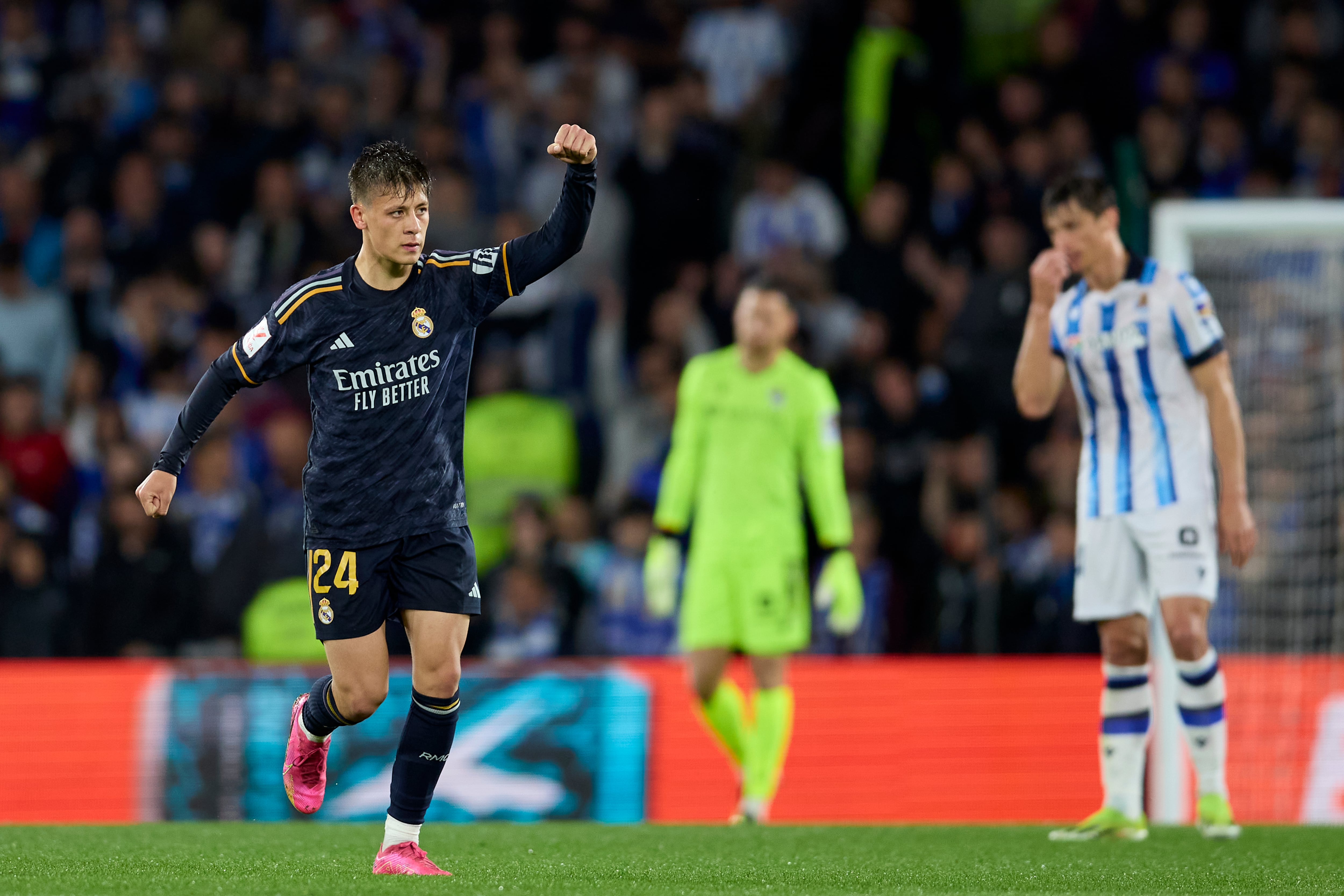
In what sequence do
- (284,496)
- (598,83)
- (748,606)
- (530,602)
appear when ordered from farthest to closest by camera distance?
(598,83) < (284,496) < (530,602) < (748,606)

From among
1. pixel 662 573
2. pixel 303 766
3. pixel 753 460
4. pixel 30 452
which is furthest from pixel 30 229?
pixel 303 766

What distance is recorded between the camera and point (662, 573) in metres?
8.21

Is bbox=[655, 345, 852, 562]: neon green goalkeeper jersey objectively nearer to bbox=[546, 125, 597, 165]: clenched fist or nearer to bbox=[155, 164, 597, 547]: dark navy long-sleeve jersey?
bbox=[155, 164, 597, 547]: dark navy long-sleeve jersey

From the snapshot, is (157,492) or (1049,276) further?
(1049,276)

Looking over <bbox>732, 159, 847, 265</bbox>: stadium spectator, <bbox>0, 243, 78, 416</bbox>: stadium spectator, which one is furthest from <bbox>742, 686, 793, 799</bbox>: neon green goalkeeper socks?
<bbox>0, 243, 78, 416</bbox>: stadium spectator

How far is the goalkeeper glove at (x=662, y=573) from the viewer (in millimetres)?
8211

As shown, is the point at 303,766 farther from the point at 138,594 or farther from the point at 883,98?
the point at 883,98

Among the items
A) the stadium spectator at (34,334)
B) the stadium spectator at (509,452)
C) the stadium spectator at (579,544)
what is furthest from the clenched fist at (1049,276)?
the stadium spectator at (34,334)

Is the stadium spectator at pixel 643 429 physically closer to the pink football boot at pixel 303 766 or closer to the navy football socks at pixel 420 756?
the pink football boot at pixel 303 766

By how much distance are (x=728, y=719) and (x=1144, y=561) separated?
2212 millimetres

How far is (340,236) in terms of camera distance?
39.7ft

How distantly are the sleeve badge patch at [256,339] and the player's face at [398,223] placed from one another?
1.36ft

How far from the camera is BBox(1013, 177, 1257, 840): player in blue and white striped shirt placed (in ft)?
21.3

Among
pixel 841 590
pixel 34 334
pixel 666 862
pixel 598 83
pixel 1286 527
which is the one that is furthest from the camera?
pixel 598 83
